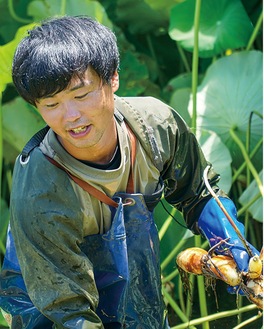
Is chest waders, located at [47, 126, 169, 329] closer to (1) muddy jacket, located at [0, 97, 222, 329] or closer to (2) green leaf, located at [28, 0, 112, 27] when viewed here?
(1) muddy jacket, located at [0, 97, 222, 329]

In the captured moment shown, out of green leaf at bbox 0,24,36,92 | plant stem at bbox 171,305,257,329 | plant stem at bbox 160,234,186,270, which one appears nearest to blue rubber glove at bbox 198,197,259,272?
plant stem at bbox 171,305,257,329

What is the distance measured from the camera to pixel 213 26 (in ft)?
10.7

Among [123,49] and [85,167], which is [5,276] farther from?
[123,49]

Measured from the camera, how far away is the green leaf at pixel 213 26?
3.19 meters

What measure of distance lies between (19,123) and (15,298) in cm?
127

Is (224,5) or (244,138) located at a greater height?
(224,5)

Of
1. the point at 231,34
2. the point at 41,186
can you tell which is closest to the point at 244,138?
the point at 231,34

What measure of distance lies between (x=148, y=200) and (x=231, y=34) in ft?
4.71

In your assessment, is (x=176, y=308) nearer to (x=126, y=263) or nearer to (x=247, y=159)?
(x=247, y=159)

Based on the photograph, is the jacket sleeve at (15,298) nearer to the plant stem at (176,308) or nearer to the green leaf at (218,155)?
the plant stem at (176,308)

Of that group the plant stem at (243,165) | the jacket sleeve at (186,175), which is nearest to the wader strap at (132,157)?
the jacket sleeve at (186,175)

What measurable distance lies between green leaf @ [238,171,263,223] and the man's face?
1195 mm

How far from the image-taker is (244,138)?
314 cm

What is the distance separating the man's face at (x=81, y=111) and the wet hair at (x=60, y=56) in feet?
0.05
